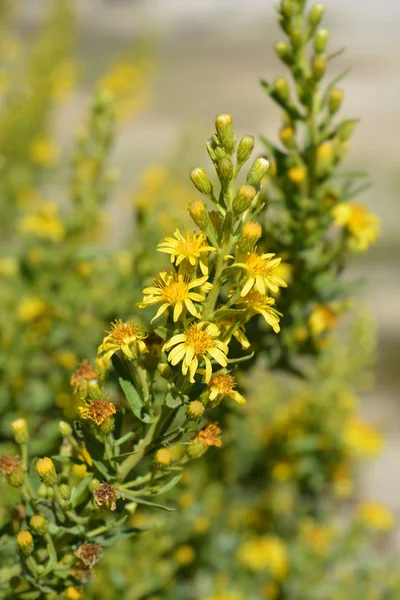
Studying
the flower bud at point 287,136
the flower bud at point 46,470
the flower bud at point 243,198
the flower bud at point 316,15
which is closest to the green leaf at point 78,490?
the flower bud at point 46,470

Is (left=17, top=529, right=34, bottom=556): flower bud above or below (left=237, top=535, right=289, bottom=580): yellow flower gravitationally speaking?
above

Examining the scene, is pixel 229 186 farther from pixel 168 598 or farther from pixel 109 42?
pixel 109 42

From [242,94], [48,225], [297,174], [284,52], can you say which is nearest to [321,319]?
[297,174]

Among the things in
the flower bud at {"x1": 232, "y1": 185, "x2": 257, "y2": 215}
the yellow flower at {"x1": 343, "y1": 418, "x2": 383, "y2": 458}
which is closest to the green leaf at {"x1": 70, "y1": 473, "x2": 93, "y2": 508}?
the flower bud at {"x1": 232, "y1": 185, "x2": 257, "y2": 215}

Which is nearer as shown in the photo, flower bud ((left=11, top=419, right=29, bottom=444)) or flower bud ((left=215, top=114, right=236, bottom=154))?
flower bud ((left=215, top=114, right=236, bottom=154))

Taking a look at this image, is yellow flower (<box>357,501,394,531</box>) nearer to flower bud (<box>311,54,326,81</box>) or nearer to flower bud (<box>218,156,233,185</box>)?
flower bud (<box>311,54,326,81</box>)

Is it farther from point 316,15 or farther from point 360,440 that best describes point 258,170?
point 360,440
